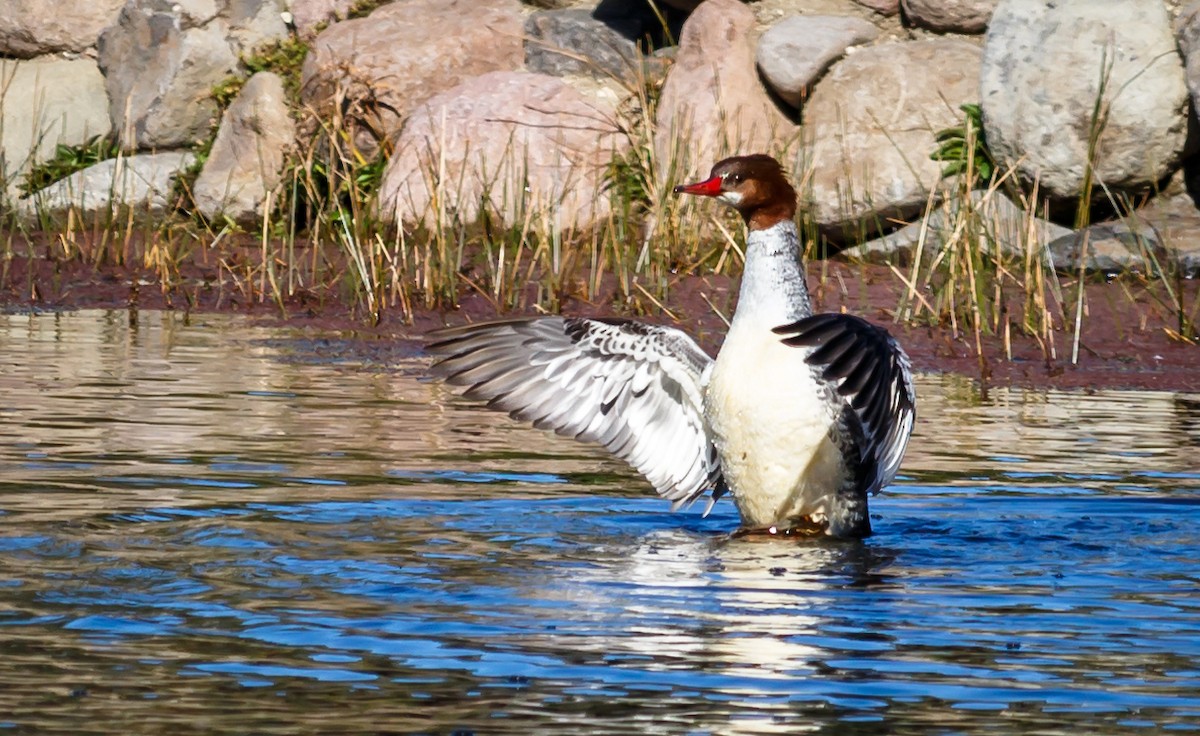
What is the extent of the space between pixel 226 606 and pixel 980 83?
8.83 metres

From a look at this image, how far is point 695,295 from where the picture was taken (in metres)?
10.8

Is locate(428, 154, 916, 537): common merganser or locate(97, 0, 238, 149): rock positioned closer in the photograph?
locate(428, 154, 916, 537): common merganser

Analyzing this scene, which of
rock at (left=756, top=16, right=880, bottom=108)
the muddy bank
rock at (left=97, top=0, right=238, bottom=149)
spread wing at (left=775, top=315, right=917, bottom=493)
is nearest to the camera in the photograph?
spread wing at (left=775, top=315, right=917, bottom=493)

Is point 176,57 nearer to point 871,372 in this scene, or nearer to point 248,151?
point 248,151

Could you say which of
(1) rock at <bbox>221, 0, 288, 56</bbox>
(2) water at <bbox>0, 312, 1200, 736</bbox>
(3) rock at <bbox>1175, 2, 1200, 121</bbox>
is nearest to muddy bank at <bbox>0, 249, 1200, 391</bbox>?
(2) water at <bbox>0, 312, 1200, 736</bbox>

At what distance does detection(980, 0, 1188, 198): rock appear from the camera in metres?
11.9

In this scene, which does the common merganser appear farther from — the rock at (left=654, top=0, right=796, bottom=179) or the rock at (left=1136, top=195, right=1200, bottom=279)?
the rock at (left=654, top=0, right=796, bottom=179)

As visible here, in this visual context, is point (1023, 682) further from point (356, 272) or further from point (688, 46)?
point (688, 46)

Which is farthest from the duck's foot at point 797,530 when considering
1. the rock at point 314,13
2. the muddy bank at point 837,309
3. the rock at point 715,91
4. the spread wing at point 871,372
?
the rock at point 314,13

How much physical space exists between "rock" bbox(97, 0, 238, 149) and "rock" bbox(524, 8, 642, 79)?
2.70m

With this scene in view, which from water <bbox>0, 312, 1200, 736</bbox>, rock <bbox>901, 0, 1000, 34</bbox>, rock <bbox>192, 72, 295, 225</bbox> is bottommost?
water <bbox>0, 312, 1200, 736</bbox>

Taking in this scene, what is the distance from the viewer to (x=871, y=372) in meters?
5.18

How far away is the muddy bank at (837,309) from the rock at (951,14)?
8.10 ft

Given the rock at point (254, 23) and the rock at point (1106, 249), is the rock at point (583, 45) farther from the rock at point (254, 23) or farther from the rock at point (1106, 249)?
the rock at point (1106, 249)
